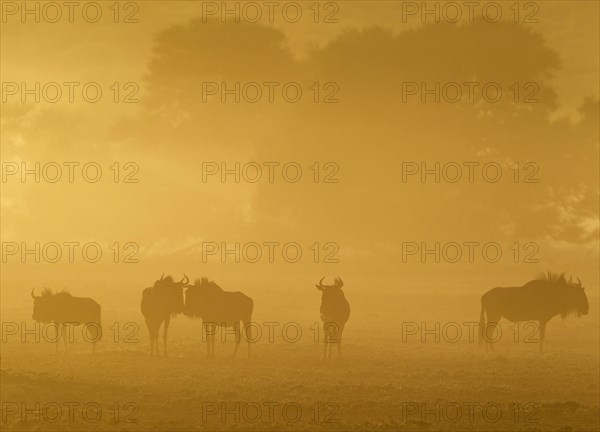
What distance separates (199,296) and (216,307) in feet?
2.01

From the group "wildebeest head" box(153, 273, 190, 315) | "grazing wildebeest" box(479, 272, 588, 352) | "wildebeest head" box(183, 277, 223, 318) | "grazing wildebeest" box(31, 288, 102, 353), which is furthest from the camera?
"grazing wildebeest" box(479, 272, 588, 352)

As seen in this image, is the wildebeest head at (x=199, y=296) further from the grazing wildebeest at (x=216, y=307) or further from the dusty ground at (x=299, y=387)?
the dusty ground at (x=299, y=387)

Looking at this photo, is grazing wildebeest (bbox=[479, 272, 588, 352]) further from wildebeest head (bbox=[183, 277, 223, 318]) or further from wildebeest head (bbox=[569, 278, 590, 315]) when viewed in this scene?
wildebeest head (bbox=[183, 277, 223, 318])

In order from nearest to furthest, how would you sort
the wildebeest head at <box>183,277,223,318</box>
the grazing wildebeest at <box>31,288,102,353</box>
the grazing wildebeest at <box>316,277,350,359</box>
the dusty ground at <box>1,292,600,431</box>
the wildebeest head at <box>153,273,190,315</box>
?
the dusty ground at <box>1,292,600,431</box>
the grazing wildebeest at <box>316,277,350,359</box>
the wildebeest head at <box>183,277,223,318</box>
the wildebeest head at <box>153,273,190,315</box>
the grazing wildebeest at <box>31,288,102,353</box>

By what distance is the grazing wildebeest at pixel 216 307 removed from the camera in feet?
92.4

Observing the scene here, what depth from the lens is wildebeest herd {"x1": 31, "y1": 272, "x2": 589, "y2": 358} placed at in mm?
28203

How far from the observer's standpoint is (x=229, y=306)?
92.8 ft

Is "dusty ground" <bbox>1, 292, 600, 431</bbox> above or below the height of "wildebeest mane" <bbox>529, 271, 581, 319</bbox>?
below

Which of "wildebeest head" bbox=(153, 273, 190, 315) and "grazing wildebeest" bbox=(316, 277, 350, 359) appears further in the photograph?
"wildebeest head" bbox=(153, 273, 190, 315)

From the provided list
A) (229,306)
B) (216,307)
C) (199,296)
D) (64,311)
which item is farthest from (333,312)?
(64,311)

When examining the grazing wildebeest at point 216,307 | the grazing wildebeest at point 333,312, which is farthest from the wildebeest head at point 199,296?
the grazing wildebeest at point 333,312

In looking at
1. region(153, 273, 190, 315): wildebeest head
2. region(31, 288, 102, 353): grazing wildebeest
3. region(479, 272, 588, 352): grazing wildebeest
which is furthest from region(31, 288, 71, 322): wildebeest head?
region(479, 272, 588, 352): grazing wildebeest

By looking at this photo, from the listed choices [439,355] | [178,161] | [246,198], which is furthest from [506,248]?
[439,355]

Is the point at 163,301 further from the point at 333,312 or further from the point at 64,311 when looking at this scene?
the point at 333,312
